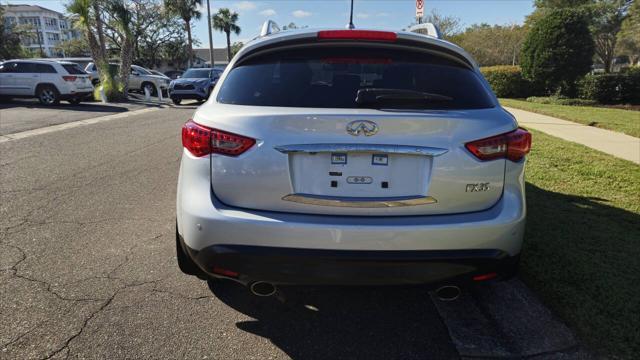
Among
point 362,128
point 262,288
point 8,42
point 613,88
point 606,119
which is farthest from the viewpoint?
point 8,42

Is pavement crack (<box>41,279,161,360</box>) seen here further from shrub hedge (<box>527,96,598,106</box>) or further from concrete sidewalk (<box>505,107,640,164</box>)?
shrub hedge (<box>527,96,598,106</box>)

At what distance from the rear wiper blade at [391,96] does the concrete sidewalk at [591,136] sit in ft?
19.9

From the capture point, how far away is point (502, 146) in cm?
227

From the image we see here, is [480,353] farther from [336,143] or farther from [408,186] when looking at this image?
[336,143]

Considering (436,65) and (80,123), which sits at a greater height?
(436,65)

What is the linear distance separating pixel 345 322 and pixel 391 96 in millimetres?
1436

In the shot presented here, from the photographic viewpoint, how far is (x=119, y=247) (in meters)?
3.83

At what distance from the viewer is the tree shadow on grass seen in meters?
2.58

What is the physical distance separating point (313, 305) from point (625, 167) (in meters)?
5.63

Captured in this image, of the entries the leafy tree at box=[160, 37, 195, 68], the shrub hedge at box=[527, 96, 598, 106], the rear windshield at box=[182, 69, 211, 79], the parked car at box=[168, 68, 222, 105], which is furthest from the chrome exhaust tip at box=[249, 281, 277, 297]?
the leafy tree at box=[160, 37, 195, 68]

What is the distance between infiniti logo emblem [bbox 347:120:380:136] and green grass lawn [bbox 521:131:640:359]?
1737 mm

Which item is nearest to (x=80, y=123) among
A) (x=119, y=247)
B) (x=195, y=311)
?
(x=119, y=247)

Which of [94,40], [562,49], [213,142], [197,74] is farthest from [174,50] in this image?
[213,142]

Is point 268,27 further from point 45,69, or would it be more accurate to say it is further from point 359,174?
point 45,69
